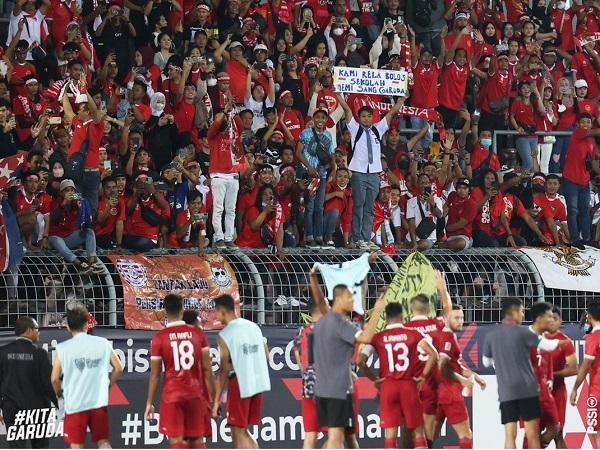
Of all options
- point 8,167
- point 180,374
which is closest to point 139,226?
point 8,167

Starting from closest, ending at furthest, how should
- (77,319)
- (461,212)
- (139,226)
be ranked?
(77,319) → (139,226) → (461,212)

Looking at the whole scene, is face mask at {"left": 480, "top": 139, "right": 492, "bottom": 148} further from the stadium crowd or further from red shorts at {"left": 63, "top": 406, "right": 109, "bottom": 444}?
red shorts at {"left": 63, "top": 406, "right": 109, "bottom": 444}

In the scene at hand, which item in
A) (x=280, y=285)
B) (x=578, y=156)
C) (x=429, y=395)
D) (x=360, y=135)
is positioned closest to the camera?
(x=429, y=395)

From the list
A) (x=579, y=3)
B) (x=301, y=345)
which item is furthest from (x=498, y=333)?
(x=579, y=3)

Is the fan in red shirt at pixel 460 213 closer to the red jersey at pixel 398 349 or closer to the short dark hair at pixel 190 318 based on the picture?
the red jersey at pixel 398 349

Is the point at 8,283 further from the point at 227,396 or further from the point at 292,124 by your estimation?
the point at 292,124

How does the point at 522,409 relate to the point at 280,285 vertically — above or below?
below

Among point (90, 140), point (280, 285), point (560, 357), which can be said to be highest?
point (90, 140)

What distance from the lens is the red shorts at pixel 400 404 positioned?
13.6 metres

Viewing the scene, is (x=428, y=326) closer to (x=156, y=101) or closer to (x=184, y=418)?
(x=184, y=418)

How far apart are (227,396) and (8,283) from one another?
3.20 m

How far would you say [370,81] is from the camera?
20.4 meters

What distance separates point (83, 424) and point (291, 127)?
8318 mm

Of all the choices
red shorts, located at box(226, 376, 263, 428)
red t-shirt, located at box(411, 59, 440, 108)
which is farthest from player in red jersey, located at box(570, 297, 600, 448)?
red t-shirt, located at box(411, 59, 440, 108)
